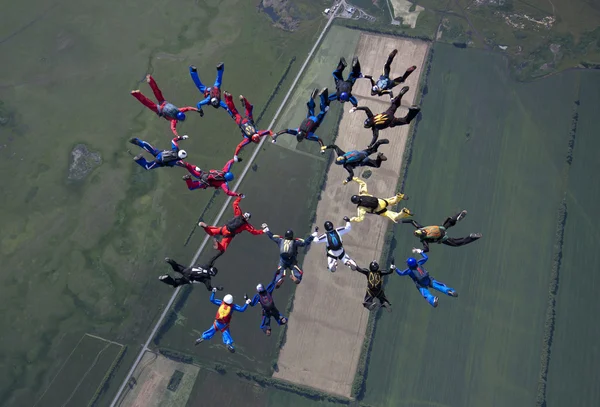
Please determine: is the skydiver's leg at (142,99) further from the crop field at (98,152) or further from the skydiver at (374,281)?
the skydiver at (374,281)

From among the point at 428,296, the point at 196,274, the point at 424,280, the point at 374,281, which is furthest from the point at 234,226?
the point at 428,296

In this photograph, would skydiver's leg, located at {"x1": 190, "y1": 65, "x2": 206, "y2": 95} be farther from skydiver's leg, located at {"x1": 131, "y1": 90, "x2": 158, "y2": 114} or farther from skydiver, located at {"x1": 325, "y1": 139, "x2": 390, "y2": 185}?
skydiver, located at {"x1": 325, "y1": 139, "x2": 390, "y2": 185}

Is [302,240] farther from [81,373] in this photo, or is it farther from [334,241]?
[81,373]

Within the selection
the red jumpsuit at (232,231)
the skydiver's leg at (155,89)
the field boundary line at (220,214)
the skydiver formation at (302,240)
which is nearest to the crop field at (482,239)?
the skydiver formation at (302,240)

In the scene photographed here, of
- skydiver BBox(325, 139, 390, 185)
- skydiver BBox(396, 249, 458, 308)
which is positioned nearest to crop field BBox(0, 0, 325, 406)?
skydiver BBox(325, 139, 390, 185)

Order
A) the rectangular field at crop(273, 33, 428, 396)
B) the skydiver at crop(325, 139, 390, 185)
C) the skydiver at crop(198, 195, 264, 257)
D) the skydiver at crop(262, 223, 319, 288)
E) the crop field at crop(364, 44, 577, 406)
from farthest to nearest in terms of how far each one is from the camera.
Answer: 1. the rectangular field at crop(273, 33, 428, 396)
2. the crop field at crop(364, 44, 577, 406)
3. the skydiver at crop(325, 139, 390, 185)
4. the skydiver at crop(198, 195, 264, 257)
5. the skydiver at crop(262, 223, 319, 288)

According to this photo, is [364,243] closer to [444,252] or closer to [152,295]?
[444,252]
